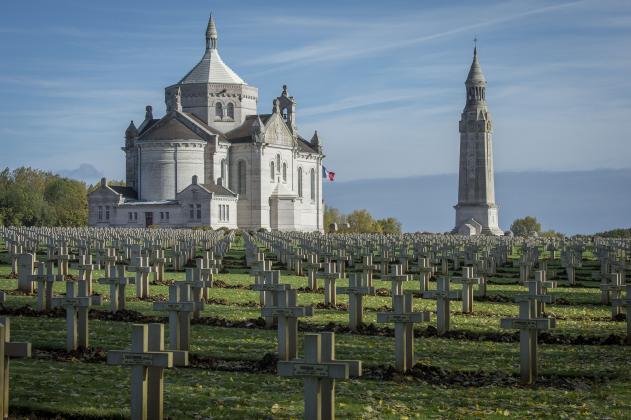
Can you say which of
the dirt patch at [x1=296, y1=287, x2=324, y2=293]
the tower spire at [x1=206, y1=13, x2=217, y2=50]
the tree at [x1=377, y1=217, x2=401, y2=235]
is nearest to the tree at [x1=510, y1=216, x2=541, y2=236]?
the tree at [x1=377, y1=217, x2=401, y2=235]

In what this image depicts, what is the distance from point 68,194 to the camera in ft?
442

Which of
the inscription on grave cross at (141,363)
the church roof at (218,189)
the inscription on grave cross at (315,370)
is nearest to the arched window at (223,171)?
the church roof at (218,189)

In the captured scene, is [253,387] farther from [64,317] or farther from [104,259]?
[104,259]

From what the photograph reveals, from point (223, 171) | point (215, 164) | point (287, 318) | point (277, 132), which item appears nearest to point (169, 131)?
point (215, 164)

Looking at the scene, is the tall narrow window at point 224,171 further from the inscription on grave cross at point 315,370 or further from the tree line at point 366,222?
the inscription on grave cross at point 315,370

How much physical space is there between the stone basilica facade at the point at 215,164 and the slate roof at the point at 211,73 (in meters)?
0.12

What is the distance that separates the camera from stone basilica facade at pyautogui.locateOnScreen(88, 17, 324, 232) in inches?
4235

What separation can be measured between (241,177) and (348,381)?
339 feet

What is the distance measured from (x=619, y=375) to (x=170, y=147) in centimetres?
9852

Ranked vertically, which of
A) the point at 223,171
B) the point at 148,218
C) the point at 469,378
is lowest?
the point at 469,378

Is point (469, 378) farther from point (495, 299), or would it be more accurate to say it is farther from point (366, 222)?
point (366, 222)

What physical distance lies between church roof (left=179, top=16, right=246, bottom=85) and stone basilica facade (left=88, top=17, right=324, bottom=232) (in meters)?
0.11

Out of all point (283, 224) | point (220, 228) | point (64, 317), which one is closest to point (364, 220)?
point (283, 224)

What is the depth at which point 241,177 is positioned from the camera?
387 ft
